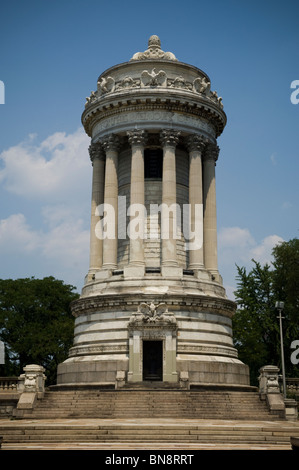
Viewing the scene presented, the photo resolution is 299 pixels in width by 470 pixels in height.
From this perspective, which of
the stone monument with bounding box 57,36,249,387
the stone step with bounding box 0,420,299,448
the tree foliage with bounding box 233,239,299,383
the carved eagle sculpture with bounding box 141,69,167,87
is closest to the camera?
the stone step with bounding box 0,420,299,448

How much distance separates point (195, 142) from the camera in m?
50.3

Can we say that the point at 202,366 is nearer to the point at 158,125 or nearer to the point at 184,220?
the point at 184,220

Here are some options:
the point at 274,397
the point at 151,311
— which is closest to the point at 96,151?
the point at 151,311

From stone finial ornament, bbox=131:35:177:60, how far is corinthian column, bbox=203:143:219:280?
9448mm

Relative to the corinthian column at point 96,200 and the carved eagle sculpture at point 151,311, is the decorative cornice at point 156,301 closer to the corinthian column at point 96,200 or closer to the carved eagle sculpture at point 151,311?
the carved eagle sculpture at point 151,311

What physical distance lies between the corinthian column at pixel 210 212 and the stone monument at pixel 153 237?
0.09 meters

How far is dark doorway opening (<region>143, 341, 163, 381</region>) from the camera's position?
42.9m

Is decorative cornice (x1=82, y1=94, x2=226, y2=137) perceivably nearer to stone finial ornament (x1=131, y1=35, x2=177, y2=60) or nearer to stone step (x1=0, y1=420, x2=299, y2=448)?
stone finial ornament (x1=131, y1=35, x2=177, y2=60)

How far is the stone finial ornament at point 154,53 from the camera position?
53.3 metres

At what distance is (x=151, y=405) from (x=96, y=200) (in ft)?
73.4

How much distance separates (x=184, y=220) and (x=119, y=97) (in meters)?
11.8

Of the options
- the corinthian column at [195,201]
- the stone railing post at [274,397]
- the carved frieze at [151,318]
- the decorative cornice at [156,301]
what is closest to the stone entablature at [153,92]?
the corinthian column at [195,201]

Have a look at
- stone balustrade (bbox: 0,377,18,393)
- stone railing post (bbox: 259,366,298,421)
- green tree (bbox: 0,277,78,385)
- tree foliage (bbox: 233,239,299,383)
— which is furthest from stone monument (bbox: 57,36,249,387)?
green tree (bbox: 0,277,78,385)

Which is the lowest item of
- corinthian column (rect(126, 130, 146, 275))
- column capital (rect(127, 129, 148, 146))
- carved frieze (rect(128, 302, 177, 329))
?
carved frieze (rect(128, 302, 177, 329))
